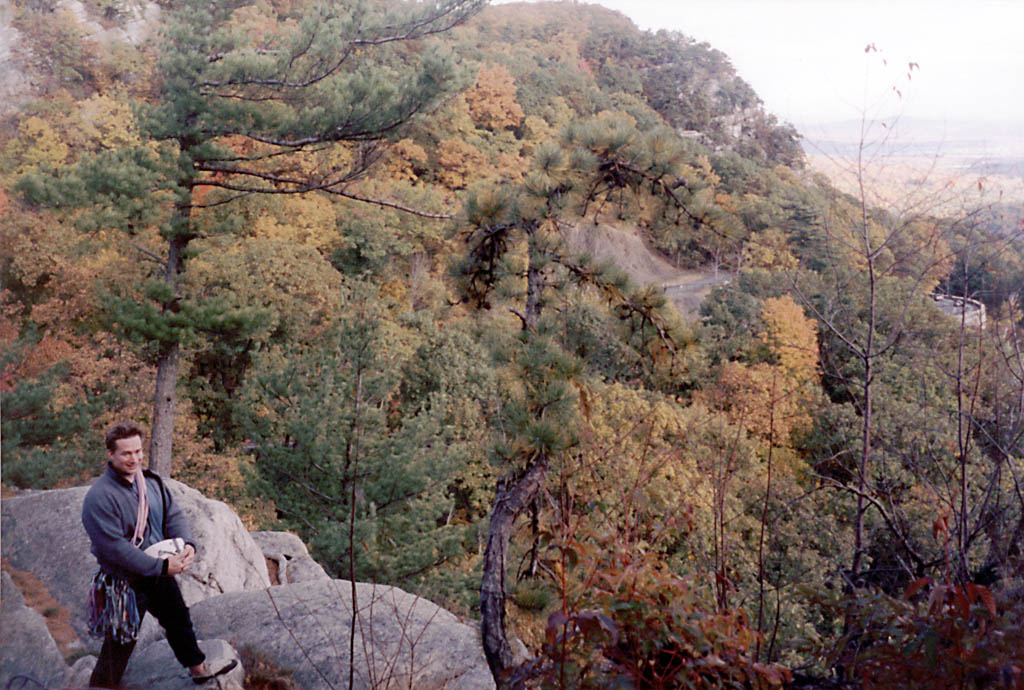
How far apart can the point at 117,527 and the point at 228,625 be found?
2.93 feet

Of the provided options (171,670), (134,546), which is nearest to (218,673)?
(171,670)

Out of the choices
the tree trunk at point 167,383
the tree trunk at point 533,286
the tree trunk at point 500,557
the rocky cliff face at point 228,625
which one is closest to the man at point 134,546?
the rocky cliff face at point 228,625

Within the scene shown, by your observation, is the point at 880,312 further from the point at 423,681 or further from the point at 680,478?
the point at 423,681

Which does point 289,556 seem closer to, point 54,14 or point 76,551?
point 76,551

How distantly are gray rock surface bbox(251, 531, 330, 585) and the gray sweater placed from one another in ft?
8.14

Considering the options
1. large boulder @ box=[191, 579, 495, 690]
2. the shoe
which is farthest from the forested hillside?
the shoe

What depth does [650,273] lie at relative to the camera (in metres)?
8.36

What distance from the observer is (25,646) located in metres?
2.60

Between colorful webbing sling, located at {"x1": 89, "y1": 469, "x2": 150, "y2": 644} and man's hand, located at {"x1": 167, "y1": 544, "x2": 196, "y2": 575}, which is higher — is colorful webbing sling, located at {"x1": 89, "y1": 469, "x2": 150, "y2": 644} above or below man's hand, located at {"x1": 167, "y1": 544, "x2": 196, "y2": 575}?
below

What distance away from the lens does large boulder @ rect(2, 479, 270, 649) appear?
3174 mm

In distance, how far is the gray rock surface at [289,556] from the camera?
15.4 feet

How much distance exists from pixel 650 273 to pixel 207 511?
19.0 feet

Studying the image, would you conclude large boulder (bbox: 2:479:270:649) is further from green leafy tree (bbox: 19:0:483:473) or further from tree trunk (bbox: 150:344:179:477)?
green leafy tree (bbox: 19:0:483:473)

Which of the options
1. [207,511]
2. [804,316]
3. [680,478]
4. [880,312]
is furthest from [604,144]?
[804,316]
